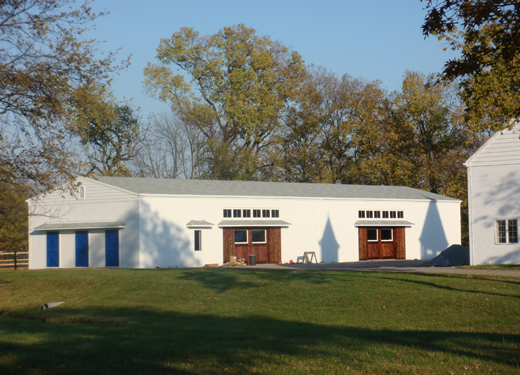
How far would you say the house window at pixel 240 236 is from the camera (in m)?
33.7

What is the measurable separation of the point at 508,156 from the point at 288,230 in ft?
45.4

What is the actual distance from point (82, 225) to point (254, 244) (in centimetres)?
1025

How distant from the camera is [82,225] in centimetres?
3222

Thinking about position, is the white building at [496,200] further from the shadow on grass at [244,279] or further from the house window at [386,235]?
the house window at [386,235]

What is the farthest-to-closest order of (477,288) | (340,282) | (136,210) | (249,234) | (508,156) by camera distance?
(249,234) < (136,210) < (508,156) < (340,282) < (477,288)

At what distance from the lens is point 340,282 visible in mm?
19188

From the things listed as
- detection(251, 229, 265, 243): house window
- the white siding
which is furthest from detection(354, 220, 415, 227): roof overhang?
the white siding

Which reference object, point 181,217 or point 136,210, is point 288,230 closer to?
point 181,217

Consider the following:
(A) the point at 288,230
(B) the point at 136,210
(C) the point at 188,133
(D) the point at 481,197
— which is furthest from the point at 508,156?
(C) the point at 188,133

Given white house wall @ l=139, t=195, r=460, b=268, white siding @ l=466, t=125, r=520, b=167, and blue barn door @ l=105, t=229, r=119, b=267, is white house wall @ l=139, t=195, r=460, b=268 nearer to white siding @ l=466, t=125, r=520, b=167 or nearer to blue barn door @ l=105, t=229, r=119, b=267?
blue barn door @ l=105, t=229, r=119, b=267

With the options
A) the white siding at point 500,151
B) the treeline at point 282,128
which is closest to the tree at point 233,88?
the treeline at point 282,128

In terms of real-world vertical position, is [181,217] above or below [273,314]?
above

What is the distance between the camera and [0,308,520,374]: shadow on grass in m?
8.15

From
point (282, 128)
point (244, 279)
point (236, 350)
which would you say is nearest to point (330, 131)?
point (282, 128)
